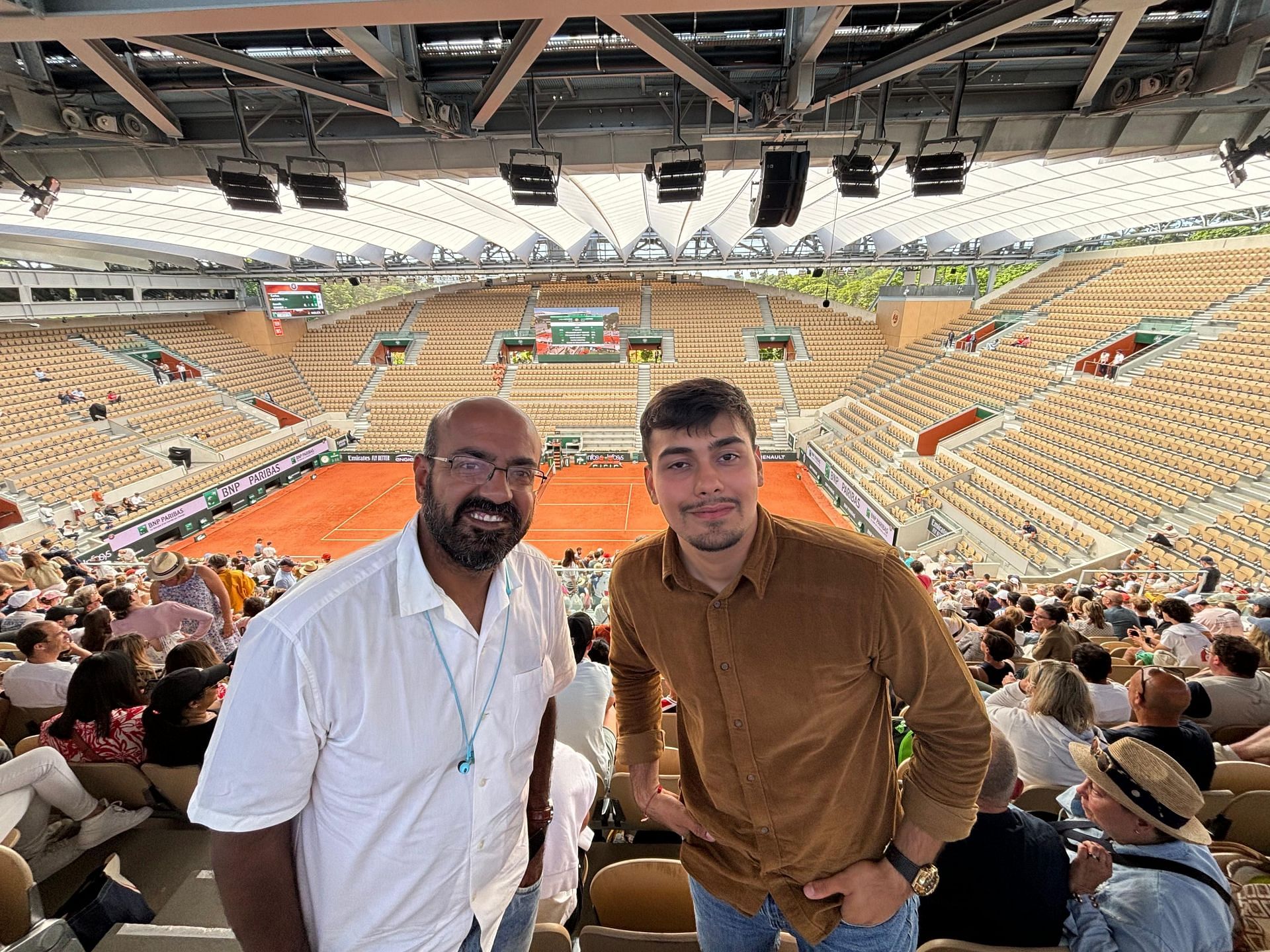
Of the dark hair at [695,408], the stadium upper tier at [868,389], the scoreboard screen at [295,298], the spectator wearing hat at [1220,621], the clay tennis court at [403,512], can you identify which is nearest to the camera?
the dark hair at [695,408]

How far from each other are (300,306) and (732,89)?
28207mm

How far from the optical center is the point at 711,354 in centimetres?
3403

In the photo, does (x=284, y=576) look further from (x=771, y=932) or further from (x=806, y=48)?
(x=806, y=48)

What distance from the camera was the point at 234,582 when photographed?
27.1 feet

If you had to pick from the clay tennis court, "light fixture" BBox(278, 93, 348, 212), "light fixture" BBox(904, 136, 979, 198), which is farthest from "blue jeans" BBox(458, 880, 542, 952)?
the clay tennis court

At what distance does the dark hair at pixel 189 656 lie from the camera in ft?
11.2

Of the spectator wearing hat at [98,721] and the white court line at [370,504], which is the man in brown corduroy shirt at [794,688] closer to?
the spectator wearing hat at [98,721]

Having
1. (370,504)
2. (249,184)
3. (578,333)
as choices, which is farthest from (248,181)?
(578,333)

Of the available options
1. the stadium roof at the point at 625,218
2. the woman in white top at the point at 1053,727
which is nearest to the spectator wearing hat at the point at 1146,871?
the woman in white top at the point at 1053,727

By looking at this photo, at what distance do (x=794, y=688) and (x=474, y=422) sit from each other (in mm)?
1228

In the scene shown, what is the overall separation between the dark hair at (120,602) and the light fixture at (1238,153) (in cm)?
1254

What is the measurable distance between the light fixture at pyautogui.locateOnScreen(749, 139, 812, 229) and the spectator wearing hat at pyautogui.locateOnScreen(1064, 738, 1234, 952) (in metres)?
6.08

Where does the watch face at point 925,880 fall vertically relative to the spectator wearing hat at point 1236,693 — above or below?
above

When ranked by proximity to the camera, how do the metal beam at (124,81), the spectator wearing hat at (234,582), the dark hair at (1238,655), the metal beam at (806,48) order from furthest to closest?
1. the spectator wearing hat at (234,582)
2. the metal beam at (806,48)
3. the metal beam at (124,81)
4. the dark hair at (1238,655)
